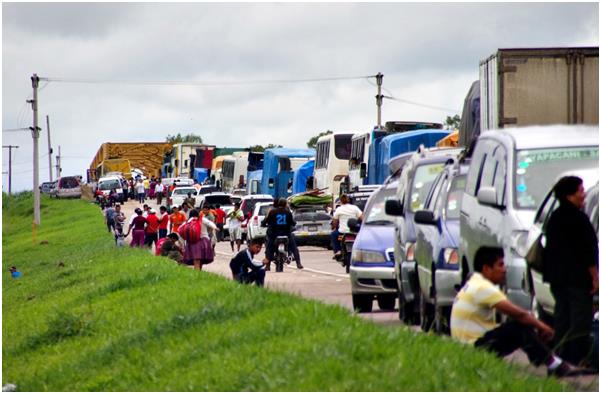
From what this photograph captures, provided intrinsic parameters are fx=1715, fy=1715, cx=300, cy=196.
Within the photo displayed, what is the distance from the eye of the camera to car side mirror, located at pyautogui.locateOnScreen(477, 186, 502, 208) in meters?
14.5

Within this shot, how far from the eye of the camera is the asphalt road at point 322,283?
12.9 metres

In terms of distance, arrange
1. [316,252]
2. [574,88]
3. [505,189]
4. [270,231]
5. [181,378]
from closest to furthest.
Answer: [181,378] < [505,189] < [574,88] < [270,231] < [316,252]

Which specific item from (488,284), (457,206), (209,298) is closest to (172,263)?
(209,298)

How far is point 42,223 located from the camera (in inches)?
3740

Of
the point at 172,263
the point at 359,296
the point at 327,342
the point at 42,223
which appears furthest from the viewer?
the point at 42,223

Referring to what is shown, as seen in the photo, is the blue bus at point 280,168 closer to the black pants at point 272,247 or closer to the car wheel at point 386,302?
the black pants at point 272,247

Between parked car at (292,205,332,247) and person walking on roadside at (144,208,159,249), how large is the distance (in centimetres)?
397

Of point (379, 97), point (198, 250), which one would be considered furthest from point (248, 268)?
point (379, 97)

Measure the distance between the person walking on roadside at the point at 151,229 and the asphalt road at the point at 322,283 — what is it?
1715 mm

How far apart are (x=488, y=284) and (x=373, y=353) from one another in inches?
58.5

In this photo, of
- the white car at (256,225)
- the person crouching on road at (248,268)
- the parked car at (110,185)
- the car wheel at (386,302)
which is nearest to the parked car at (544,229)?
the car wheel at (386,302)

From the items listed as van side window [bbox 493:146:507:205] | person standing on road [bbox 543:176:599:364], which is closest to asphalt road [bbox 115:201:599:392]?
person standing on road [bbox 543:176:599:364]

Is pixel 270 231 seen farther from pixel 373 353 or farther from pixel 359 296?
pixel 373 353

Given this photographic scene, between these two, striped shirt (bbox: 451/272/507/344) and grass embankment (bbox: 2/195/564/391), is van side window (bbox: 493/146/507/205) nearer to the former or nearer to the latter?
grass embankment (bbox: 2/195/564/391)
